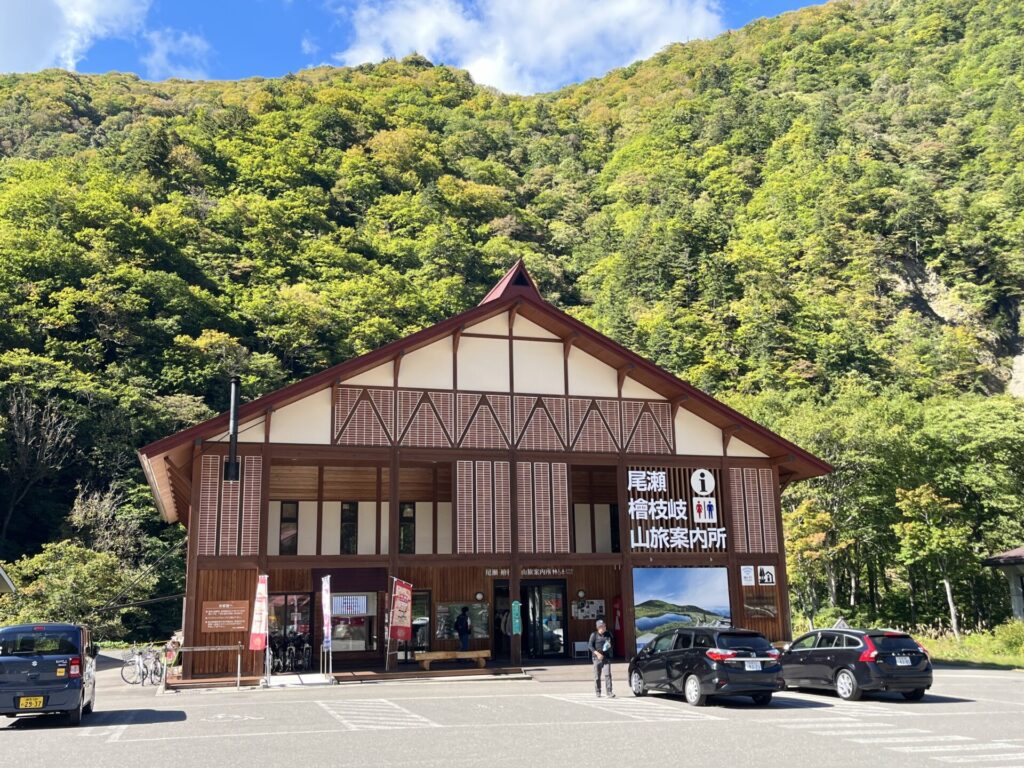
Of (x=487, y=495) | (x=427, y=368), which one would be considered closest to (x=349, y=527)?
(x=487, y=495)

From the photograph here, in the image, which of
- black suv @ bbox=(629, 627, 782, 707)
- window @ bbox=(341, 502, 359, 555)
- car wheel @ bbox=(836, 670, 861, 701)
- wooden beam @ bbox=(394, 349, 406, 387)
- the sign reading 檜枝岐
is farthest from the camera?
window @ bbox=(341, 502, 359, 555)

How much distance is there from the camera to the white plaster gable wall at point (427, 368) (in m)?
26.1

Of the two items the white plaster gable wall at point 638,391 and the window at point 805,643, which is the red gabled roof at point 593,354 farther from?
the window at point 805,643

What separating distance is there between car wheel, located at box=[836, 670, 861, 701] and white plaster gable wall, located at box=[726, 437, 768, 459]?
1164 cm

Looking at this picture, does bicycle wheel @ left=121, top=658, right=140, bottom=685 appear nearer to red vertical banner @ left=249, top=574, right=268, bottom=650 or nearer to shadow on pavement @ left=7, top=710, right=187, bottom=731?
red vertical banner @ left=249, top=574, right=268, bottom=650

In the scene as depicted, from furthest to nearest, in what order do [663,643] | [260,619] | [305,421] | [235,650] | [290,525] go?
1. [290,525]
2. [305,421]
3. [235,650]
4. [260,619]
5. [663,643]

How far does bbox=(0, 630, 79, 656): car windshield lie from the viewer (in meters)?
14.4

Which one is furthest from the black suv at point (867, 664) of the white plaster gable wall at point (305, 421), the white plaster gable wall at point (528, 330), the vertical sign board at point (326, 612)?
the white plaster gable wall at point (305, 421)

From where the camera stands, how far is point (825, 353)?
6050 centimetres

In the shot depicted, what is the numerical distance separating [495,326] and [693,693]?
554 inches

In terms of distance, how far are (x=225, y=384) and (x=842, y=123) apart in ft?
237

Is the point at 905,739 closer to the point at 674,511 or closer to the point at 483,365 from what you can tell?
the point at 674,511

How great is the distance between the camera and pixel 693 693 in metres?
16.1

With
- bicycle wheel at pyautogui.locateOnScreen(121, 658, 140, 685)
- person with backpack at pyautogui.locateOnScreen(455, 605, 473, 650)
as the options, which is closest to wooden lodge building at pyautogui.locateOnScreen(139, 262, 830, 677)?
person with backpack at pyautogui.locateOnScreen(455, 605, 473, 650)
